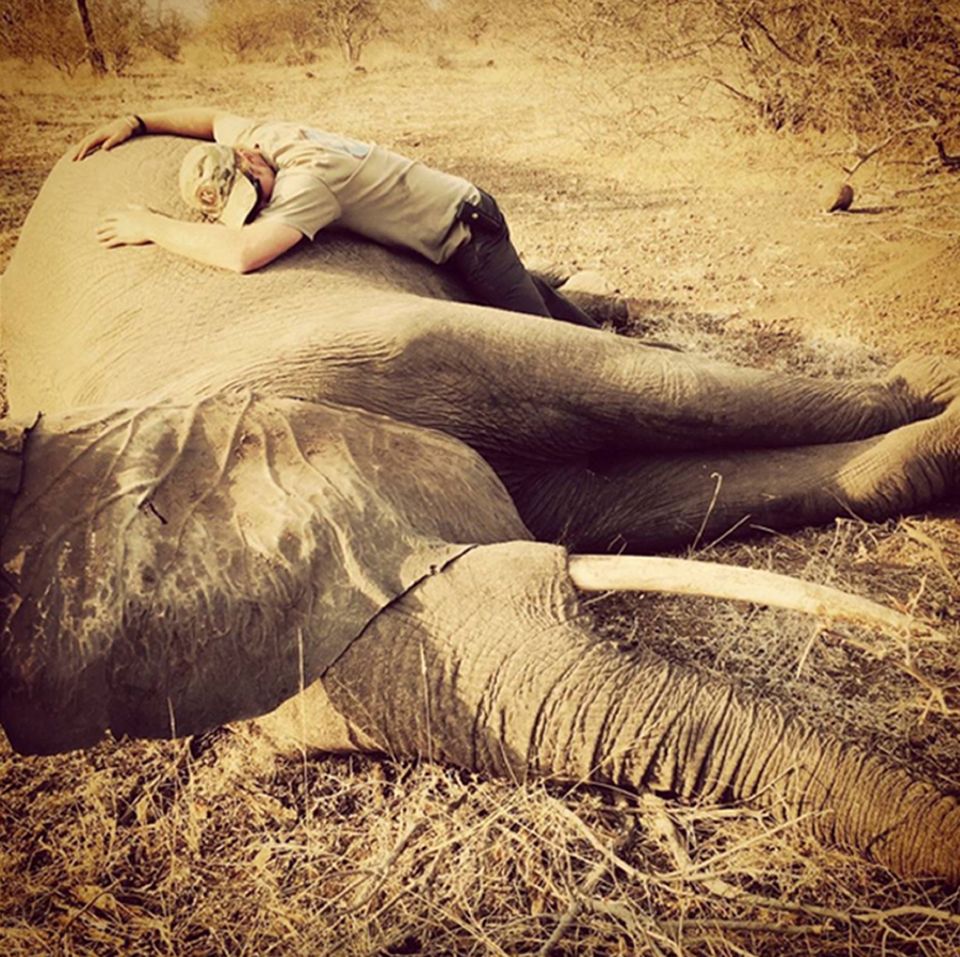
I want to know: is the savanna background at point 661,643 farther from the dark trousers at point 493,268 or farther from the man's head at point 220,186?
the dark trousers at point 493,268

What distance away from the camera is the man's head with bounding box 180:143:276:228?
7.82ft

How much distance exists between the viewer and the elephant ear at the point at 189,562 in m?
1.43

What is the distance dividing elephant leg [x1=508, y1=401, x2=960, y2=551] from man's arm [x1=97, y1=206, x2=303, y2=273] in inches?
37.7

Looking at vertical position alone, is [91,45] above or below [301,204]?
above

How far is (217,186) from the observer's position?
2.40 metres

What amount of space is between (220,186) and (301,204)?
0.23 m

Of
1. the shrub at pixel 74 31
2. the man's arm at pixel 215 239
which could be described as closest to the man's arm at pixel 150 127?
the man's arm at pixel 215 239

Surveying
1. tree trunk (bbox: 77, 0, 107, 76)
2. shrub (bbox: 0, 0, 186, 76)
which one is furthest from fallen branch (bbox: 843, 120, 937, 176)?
tree trunk (bbox: 77, 0, 107, 76)

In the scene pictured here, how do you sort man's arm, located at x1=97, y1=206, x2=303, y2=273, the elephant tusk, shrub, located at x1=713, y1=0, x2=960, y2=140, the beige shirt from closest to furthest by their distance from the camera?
the elephant tusk → man's arm, located at x1=97, y1=206, x2=303, y2=273 → the beige shirt → shrub, located at x1=713, y1=0, x2=960, y2=140

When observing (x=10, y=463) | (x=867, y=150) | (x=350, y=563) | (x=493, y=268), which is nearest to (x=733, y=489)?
(x=493, y=268)

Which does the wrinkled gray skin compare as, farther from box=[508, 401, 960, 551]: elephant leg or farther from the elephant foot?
the elephant foot

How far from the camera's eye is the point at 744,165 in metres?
6.30

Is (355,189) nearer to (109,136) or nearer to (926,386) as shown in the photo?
(109,136)

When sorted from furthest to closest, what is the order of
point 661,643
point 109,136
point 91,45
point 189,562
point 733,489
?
1. point 91,45
2. point 109,136
3. point 733,489
4. point 661,643
5. point 189,562
